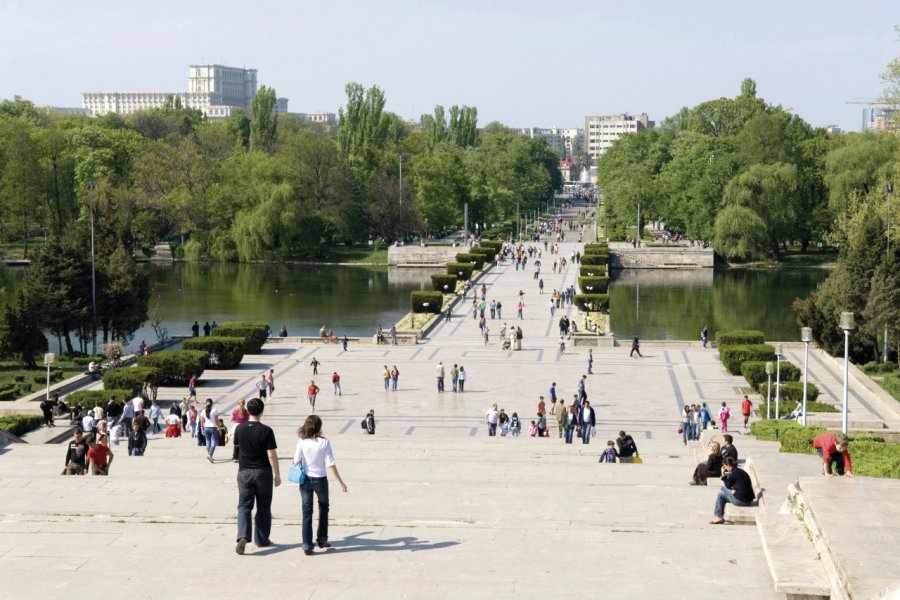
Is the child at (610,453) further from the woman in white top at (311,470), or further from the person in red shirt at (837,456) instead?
the woman in white top at (311,470)

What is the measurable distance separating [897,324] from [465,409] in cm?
1589

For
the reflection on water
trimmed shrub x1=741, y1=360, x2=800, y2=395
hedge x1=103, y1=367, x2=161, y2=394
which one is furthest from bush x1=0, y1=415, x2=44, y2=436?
the reflection on water

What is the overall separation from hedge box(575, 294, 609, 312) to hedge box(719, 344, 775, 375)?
17555 millimetres

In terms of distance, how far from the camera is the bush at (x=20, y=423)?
23781mm

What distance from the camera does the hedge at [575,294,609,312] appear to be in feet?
185

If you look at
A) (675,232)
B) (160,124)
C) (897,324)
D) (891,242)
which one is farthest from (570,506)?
(160,124)

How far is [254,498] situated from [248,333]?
33397 mm

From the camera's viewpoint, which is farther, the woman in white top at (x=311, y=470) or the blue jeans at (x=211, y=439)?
the blue jeans at (x=211, y=439)

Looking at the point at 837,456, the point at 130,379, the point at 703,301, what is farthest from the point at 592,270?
the point at 837,456

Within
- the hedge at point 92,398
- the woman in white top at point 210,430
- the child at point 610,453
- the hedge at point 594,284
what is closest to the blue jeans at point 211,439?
the woman in white top at point 210,430

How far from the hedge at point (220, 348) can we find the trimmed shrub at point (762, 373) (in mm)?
16324

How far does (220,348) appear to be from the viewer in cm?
3938

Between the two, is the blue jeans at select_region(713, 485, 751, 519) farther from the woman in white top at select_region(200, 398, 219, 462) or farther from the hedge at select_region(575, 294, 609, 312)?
the hedge at select_region(575, 294, 609, 312)

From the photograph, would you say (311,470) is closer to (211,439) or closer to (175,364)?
(211,439)
